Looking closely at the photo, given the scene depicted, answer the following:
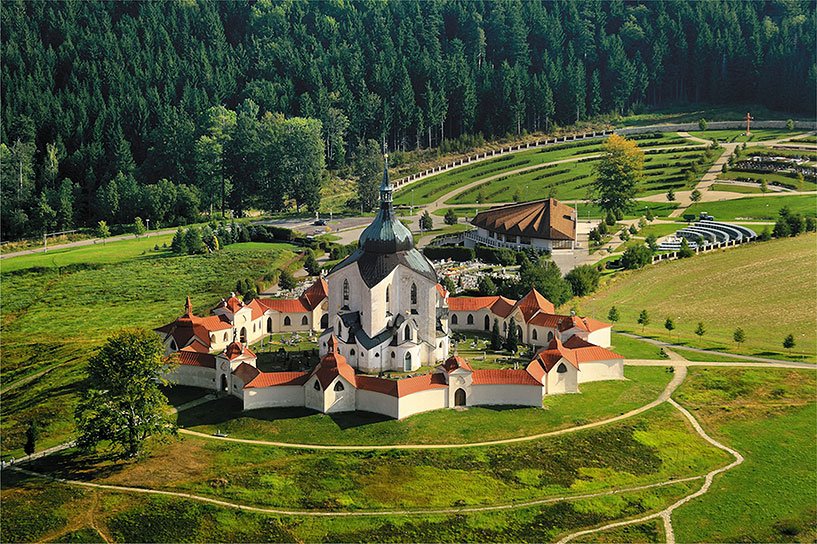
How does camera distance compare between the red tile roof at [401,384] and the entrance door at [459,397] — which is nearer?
the red tile roof at [401,384]

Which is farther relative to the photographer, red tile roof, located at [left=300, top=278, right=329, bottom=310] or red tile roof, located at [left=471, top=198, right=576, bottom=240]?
red tile roof, located at [left=471, top=198, right=576, bottom=240]

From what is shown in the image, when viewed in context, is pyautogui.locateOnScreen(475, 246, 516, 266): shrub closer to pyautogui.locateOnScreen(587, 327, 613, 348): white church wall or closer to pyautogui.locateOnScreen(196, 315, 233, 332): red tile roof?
pyautogui.locateOnScreen(587, 327, 613, 348): white church wall

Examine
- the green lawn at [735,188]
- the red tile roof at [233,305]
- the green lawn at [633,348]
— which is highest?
the green lawn at [735,188]

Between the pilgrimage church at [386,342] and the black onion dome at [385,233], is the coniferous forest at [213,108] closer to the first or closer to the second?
the pilgrimage church at [386,342]

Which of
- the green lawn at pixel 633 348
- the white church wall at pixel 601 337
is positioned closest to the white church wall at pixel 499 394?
the white church wall at pixel 601 337

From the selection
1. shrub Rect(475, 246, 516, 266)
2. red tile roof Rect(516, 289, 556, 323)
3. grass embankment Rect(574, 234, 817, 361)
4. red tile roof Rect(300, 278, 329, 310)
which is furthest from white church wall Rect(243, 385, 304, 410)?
shrub Rect(475, 246, 516, 266)
